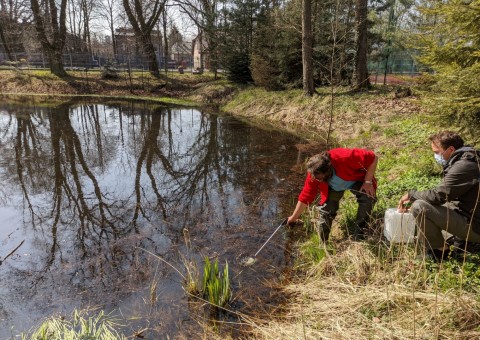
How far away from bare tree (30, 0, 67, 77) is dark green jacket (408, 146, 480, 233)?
2553cm

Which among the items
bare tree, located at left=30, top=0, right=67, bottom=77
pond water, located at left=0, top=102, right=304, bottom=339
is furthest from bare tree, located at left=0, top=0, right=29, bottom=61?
pond water, located at left=0, top=102, right=304, bottom=339

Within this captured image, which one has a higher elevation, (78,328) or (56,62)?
(56,62)

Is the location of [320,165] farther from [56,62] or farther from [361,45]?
[56,62]

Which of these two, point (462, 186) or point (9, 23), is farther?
point (9, 23)

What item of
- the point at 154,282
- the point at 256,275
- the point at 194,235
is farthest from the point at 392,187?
the point at 154,282

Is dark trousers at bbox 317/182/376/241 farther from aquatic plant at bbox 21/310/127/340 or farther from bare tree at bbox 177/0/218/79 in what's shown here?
bare tree at bbox 177/0/218/79

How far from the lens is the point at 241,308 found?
338 centimetres

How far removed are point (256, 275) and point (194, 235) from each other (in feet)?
4.09

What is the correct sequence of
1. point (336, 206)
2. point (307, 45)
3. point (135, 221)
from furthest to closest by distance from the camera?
point (307, 45), point (135, 221), point (336, 206)

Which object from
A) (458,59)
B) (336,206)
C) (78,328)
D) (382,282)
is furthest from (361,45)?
(78,328)

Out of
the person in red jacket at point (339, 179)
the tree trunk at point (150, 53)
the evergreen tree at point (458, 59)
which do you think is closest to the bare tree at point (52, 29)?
the tree trunk at point (150, 53)

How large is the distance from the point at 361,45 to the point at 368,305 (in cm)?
1251

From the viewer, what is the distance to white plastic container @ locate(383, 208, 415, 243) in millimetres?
3432

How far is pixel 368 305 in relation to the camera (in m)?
2.93
